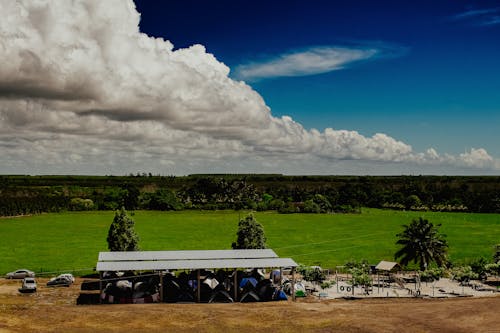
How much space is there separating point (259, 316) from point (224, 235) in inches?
2551

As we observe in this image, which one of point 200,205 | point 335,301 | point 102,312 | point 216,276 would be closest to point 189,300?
point 216,276

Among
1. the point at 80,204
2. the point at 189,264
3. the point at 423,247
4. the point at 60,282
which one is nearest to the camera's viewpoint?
the point at 189,264

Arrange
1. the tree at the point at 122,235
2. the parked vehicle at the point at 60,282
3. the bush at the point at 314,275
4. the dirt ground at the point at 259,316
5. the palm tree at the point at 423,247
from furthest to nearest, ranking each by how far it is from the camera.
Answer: the palm tree at the point at 423,247, the tree at the point at 122,235, the bush at the point at 314,275, the parked vehicle at the point at 60,282, the dirt ground at the point at 259,316

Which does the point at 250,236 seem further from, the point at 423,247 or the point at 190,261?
the point at 423,247

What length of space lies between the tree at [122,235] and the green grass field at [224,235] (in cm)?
1116

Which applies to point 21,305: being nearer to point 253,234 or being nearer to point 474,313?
point 253,234

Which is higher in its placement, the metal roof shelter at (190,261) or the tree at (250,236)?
the tree at (250,236)

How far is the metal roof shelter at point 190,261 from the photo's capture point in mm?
51625

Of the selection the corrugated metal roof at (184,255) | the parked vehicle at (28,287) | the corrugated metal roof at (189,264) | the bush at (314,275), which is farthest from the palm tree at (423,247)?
the parked vehicle at (28,287)

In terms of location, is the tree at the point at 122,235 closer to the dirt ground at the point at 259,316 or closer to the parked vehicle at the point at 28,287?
the parked vehicle at the point at 28,287

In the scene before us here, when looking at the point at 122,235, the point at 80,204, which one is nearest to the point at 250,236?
the point at 122,235

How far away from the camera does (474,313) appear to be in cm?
4497

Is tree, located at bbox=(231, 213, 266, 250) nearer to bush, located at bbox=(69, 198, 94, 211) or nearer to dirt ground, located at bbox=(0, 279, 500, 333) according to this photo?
dirt ground, located at bbox=(0, 279, 500, 333)

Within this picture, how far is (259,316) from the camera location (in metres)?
44.2
